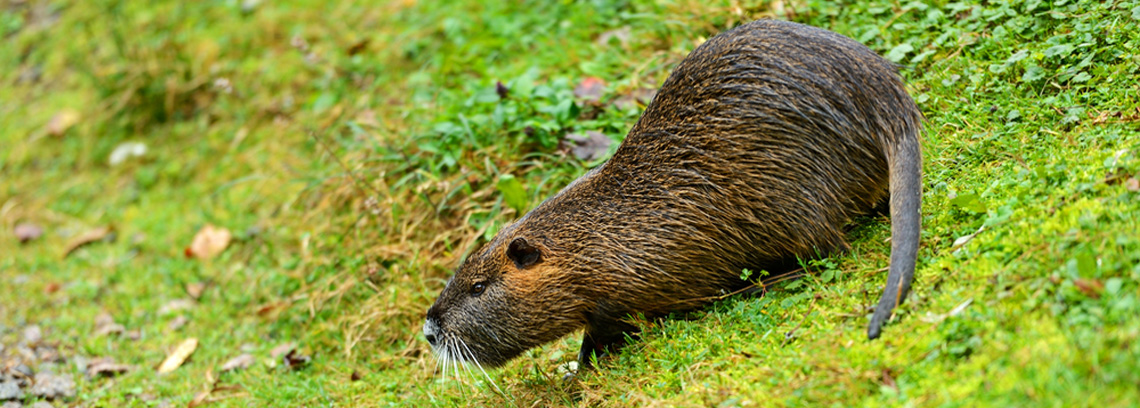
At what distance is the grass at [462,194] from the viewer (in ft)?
8.07

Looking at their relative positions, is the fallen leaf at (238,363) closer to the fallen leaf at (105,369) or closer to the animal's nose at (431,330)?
the fallen leaf at (105,369)

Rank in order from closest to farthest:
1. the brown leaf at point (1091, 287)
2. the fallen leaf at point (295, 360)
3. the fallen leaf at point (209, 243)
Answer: the brown leaf at point (1091, 287)
the fallen leaf at point (295, 360)
the fallen leaf at point (209, 243)

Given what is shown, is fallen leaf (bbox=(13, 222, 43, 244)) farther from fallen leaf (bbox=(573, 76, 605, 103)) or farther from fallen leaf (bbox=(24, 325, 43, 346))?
fallen leaf (bbox=(573, 76, 605, 103))

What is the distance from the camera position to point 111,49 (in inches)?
291

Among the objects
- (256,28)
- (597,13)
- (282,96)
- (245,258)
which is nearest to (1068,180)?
(597,13)

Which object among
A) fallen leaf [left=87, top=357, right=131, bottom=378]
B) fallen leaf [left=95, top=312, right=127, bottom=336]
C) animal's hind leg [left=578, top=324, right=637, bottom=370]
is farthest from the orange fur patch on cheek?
fallen leaf [left=95, top=312, right=127, bottom=336]

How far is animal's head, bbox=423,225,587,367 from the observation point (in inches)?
133

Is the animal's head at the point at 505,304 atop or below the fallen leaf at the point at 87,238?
atop

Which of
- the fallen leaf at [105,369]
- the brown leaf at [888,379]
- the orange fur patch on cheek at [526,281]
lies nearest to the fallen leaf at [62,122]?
the fallen leaf at [105,369]

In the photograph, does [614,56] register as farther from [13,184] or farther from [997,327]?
[13,184]

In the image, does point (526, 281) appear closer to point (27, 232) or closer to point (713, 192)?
point (713, 192)

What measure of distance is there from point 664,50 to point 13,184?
507 cm

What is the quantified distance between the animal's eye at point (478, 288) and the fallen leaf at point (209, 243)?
267cm

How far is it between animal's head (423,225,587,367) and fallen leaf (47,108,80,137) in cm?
487
